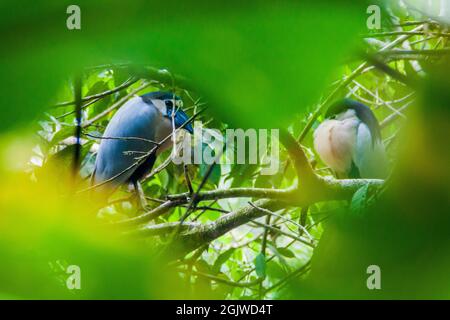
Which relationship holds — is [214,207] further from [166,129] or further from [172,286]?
[172,286]

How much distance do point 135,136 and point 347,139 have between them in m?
0.30

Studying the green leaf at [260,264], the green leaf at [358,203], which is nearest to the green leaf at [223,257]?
the green leaf at [260,264]

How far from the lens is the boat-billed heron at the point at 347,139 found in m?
0.56

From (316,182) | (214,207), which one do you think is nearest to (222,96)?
(316,182)

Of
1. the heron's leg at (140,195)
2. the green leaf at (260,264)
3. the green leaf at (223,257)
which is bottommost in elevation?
the green leaf at (223,257)

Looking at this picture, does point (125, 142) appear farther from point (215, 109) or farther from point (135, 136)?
point (215, 109)

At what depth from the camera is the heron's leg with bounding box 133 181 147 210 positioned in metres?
0.71

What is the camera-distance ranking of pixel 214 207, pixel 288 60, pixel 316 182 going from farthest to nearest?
pixel 214 207
pixel 316 182
pixel 288 60

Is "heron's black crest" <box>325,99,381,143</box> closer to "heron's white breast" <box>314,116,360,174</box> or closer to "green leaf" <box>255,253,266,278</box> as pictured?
"heron's white breast" <box>314,116,360,174</box>

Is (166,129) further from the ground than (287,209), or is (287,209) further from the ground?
(166,129)

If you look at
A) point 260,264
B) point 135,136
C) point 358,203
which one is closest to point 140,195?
point 135,136

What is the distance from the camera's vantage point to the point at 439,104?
0.15ft

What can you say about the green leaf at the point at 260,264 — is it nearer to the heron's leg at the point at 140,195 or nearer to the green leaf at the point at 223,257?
the green leaf at the point at 223,257

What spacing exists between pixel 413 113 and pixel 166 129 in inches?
25.4
